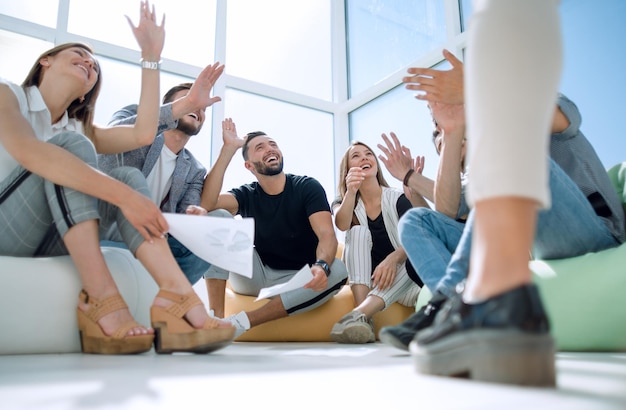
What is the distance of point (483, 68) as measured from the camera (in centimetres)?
45

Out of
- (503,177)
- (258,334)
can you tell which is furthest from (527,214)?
(258,334)

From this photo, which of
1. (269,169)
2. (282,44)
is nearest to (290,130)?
(282,44)

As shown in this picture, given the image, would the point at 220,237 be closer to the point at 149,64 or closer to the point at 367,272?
the point at 149,64

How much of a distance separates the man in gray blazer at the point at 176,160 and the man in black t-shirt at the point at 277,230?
14 centimetres

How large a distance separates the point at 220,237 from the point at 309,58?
3623 millimetres

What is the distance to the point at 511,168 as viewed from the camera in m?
0.43

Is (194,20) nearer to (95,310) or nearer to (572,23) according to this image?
(572,23)

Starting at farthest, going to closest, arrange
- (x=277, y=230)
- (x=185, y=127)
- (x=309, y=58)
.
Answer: (x=309, y=58), (x=277, y=230), (x=185, y=127)

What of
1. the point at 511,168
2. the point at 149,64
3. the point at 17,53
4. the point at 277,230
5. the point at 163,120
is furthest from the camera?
the point at 17,53

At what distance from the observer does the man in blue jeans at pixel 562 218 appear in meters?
0.96

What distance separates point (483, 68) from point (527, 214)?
0.16 metres

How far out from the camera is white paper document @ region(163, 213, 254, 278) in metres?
1.03

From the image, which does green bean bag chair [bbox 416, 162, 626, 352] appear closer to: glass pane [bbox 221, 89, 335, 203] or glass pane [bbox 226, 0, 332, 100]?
glass pane [bbox 221, 89, 335, 203]

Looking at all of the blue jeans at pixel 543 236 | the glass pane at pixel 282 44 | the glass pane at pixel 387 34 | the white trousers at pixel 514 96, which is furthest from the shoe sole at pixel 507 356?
the glass pane at pixel 282 44
